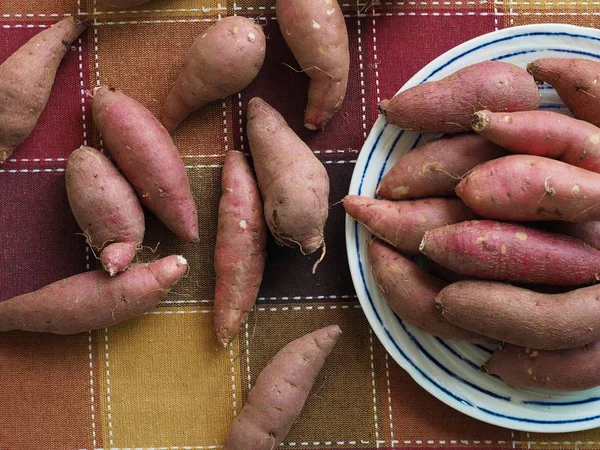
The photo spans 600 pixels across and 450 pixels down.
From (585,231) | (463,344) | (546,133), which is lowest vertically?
(463,344)

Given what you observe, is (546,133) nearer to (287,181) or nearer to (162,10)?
(287,181)

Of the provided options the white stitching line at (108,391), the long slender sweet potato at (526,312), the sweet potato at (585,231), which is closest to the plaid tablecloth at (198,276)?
the white stitching line at (108,391)

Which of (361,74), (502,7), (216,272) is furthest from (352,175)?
(502,7)

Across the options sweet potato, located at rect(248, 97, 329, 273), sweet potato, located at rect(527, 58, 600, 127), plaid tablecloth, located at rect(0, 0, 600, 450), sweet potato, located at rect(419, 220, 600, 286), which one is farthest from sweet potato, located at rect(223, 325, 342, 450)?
sweet potato, located at rect(527, 58, 600, 127)

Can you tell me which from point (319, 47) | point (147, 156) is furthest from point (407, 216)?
point (147, 156)

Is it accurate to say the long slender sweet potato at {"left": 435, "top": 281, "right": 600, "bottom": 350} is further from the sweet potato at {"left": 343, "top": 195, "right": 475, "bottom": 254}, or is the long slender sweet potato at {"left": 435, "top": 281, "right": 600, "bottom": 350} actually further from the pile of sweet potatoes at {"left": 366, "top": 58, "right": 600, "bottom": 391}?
the sweet potato at {"left": 343, "top": 195, "right": 475, "bottom": 254}
